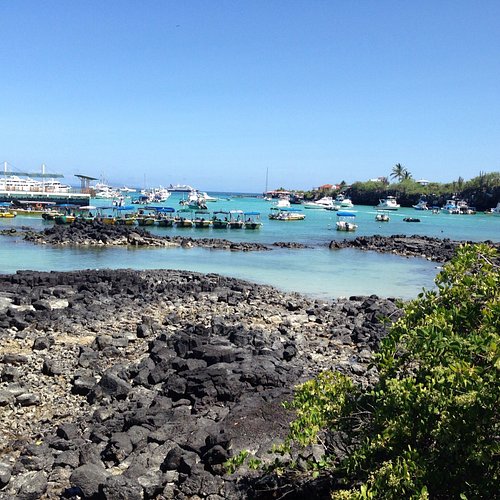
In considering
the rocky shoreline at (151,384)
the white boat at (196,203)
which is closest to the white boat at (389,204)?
the white boat at (196,203)

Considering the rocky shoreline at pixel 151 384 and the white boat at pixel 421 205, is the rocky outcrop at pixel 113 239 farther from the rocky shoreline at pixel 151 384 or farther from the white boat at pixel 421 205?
the white boat at pixel 421 205

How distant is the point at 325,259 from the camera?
128ft

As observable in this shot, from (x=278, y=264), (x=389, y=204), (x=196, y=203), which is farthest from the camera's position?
(x=389, y=204)

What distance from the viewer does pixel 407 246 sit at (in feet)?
155

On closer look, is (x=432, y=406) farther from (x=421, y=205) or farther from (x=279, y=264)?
(x=421, y=205)

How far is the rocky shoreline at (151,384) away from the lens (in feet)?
24.5

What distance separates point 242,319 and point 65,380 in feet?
24.6

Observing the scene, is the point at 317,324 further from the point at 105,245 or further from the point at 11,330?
the point at 105,245

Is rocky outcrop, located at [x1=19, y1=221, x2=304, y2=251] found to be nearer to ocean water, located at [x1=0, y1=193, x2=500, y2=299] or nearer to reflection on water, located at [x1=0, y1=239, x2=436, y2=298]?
ocean water, located at [x1=0, y1=193, x2=500, y2=299]

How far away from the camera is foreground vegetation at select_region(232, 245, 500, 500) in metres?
4.52

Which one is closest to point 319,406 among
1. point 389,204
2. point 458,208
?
point 458,208

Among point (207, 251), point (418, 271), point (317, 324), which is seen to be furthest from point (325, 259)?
point (317, 324)

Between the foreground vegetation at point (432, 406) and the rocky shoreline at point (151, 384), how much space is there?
0.64 m

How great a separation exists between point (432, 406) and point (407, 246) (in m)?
44.0
